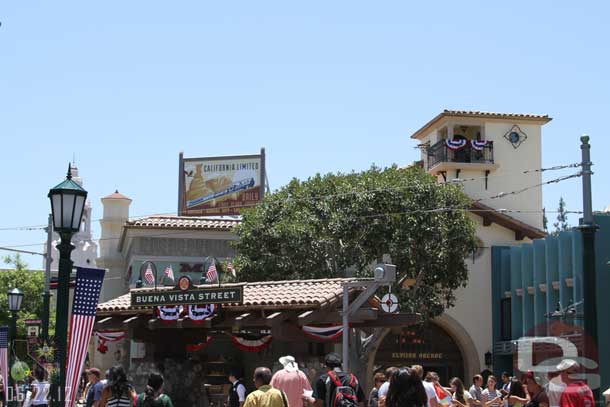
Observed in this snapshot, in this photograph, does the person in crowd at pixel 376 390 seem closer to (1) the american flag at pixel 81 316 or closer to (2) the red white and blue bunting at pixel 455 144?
(1) the american flag at pixel 81 316

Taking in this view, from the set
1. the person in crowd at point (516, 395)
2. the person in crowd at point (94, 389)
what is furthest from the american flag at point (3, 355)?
the person in crowd at point (516, 395)

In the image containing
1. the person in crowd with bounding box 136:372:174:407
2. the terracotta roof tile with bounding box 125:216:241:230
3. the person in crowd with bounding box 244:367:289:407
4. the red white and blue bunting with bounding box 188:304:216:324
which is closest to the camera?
the person in crowd with bounding box 244:367:289:407

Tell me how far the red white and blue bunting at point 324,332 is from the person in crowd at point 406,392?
1260 cm

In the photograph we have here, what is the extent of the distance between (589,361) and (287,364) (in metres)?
8.93

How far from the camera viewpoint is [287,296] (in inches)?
830

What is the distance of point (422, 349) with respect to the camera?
139ft

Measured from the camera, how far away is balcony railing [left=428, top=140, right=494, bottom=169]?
44219 millimetres

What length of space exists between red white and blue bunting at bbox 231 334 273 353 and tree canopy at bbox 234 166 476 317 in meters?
11.4

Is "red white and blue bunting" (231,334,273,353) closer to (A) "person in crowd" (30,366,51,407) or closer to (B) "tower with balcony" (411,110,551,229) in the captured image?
(A) "person in crowd" (30,366,51,407)

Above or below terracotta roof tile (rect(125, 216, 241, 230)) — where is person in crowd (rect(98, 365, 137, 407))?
below

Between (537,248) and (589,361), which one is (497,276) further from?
(589,361)

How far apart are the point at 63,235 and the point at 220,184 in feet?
130

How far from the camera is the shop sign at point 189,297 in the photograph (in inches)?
832

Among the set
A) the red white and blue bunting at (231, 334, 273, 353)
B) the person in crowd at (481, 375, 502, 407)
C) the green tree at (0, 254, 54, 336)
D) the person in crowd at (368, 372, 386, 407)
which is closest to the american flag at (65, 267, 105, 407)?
the person in crowd at (368, 372, 386, 407)
